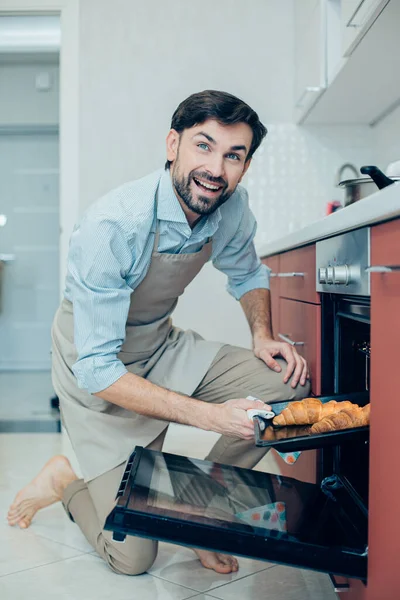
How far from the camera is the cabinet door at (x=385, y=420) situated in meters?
0.96

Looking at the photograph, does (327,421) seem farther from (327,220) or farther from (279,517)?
(327,220)

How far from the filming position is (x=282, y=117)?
3348 mm

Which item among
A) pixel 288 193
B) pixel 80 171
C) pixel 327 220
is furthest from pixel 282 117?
pixel 327 220

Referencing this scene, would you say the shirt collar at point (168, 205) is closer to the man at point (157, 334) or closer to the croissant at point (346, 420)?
the man at point (157, 334)

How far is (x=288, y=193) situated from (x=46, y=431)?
157 cm

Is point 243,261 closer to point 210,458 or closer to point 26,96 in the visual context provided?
point 210,458

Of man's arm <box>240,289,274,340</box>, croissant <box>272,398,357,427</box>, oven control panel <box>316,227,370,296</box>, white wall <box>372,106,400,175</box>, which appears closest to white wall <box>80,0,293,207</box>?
white wall <box>372,106,400,175</box>

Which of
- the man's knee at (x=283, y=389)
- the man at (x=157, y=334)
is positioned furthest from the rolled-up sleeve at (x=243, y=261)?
the man's knee at (x=283, y=389)

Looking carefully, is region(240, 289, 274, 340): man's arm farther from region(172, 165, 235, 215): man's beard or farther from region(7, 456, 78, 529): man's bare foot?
region(7, 456, 78, 529): man's bare foot

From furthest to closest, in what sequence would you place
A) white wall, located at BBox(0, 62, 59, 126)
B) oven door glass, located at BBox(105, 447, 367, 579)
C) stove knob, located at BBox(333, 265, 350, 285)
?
white wall, located at BBox(0, 62, 59, 126) < stove knob, located at BBox(333, 265, 350, 285) < oven door glass, located at BBox(105, 447, 367, 579)

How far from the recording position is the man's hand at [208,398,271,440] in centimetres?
136

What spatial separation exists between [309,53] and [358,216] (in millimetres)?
1925

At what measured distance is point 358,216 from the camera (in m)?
1.14

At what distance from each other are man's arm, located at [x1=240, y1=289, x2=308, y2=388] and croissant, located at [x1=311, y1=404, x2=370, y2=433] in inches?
22.5
